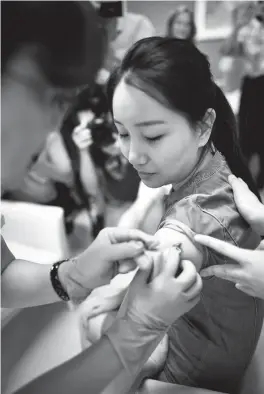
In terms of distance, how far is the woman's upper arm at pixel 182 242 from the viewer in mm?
609

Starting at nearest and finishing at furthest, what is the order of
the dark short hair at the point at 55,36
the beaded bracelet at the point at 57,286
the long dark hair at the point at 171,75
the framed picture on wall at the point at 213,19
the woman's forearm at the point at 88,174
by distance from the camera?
1. the dark short hair at the point at 55,36
2. the long dark hair at the point at 171,75
3. the beaded bracelet at the point at 57,286
4. the woman's forearm at the point at 88,174
5. the framed picture on wall at the point at 213,19

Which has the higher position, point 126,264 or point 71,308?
point 126,264

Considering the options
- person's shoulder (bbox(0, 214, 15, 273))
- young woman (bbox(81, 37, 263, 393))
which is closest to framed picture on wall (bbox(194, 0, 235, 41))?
young woman (bbox(81, 37, 263, 393))

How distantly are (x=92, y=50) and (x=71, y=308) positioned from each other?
2.56 ft

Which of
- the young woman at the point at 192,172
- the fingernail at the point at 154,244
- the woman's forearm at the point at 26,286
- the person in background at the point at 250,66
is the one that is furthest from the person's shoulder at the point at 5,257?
the person in background at the point at 250,66

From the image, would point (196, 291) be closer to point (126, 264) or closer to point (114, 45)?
point (126, 264)

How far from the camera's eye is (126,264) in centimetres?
65

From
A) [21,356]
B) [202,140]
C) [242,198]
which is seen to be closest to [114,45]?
[202,140]

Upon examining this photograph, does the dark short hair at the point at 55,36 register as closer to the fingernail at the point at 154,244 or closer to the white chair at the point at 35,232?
the fingernail at the point at 154,244

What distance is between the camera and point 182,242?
61 cm

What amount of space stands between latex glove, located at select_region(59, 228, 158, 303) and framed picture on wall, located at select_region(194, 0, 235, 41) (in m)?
1.03

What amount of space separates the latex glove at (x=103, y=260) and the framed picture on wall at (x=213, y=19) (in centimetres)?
103

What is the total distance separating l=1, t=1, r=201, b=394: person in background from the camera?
0.53 meters

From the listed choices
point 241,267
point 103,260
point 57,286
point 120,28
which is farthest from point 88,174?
point 241,267
